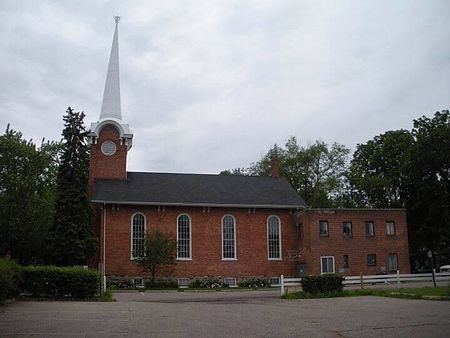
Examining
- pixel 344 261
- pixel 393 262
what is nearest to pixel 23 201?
pixel 344 261

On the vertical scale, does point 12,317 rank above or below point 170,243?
below

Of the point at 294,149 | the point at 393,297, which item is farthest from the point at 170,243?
the point at 294,149

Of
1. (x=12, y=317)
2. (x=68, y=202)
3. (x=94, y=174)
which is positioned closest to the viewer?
(x=12, y=317)

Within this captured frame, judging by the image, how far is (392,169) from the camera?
61.3 m

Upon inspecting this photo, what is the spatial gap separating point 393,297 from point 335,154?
4451 centimetres

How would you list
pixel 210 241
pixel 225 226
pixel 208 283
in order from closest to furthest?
1. pixel 208 283
2. pixel 210 241
3. pixel 225 226

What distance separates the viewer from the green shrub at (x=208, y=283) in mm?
44759

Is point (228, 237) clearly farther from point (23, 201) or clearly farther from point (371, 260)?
point (23, 201)

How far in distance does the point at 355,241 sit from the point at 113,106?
2499cm

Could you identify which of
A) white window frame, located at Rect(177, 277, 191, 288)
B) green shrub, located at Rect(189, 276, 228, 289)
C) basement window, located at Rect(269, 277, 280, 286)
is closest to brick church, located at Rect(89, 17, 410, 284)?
white window frame, located at Rect(177, 277, 191, 288)

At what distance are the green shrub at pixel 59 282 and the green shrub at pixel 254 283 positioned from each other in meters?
20.4

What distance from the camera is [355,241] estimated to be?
155 feet

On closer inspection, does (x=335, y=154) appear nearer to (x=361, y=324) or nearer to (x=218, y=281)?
(x=218, y=281)

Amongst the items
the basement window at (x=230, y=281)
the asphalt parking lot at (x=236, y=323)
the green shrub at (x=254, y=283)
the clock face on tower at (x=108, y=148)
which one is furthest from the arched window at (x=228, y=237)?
the asphalt parking lot at (x=236, y=323)
